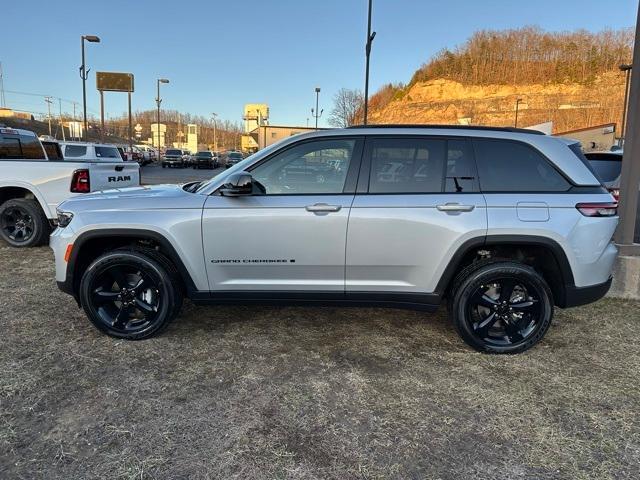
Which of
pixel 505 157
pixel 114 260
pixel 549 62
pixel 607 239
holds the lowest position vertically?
pixel 114 260

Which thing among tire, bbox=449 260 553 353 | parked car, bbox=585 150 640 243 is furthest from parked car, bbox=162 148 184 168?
tire, bbox=449 260 553 353

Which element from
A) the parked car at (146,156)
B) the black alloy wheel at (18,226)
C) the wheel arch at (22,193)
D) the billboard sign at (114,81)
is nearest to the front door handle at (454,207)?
the wheel arch at (22,193)

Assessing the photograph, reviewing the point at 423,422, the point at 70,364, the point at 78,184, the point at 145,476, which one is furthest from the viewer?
the point at 78,184

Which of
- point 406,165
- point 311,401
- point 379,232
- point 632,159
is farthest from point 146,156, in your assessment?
point 311,401

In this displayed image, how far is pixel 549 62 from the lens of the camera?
95.2 metres

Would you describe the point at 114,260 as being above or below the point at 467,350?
above

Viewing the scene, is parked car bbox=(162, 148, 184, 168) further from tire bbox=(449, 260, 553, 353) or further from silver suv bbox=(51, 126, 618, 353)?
tire bbox=(449, 260, 553, 353)

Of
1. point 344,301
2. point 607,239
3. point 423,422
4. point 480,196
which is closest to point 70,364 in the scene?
point 344,301

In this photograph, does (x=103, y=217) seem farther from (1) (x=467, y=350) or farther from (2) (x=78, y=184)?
(2) (x=78, y=184)

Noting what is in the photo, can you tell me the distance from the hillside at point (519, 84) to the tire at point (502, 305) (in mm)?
72792

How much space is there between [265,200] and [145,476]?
6.62 feet

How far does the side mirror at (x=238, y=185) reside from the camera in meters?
3.37

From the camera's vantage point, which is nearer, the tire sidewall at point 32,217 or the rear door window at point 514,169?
the rear door window at point 514,169

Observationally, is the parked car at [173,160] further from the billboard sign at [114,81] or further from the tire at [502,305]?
the tire at [502,305]
